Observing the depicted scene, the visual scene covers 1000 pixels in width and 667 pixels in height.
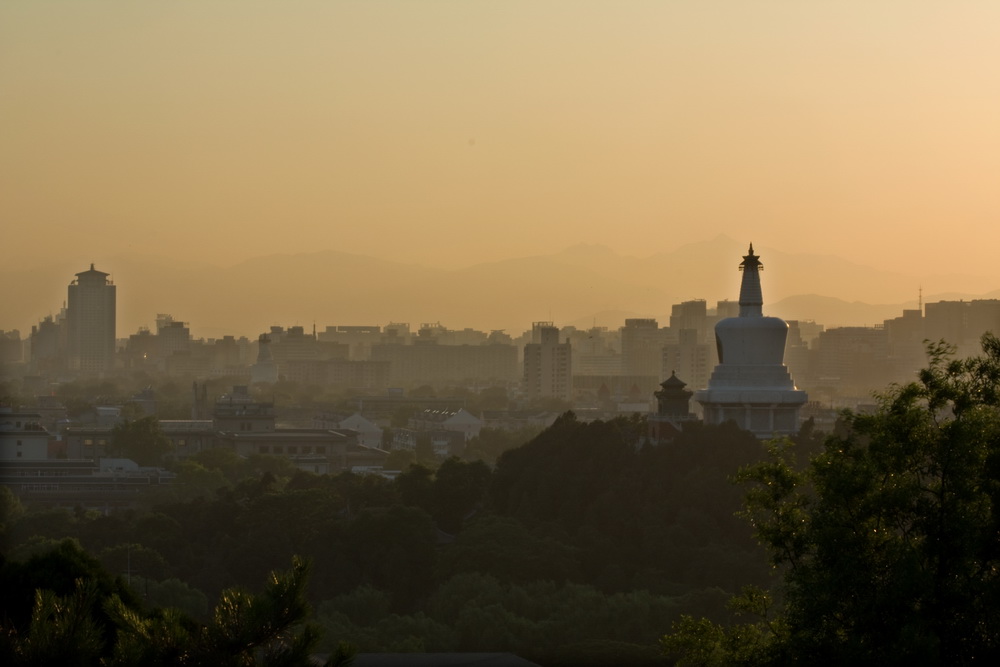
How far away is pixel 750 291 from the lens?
122 feet

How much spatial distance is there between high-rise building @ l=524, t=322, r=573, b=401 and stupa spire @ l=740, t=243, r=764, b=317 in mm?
83327

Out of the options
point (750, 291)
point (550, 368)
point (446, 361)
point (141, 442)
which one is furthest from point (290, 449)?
point (446, 361)

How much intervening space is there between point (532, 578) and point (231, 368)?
138593mm

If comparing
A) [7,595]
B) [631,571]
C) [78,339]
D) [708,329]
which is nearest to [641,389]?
[708,329]

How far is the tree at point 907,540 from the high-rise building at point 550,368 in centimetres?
10818

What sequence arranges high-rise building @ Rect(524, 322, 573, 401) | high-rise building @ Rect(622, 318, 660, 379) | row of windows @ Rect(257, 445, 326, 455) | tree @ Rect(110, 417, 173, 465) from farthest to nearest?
1. high-rise building @ Rect(622, 318, 660, 379)
2. high-rise building @ Rect(524, 322, 573, 401)
3. row of windows @ Rect(257, 445, 326, 455)
4. tree @ Rect(110, 417, 173, 465)

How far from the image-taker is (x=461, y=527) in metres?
32.2

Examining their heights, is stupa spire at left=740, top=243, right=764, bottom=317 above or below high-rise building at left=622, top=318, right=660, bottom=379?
below

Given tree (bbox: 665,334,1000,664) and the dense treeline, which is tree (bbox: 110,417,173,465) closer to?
the dense treeline

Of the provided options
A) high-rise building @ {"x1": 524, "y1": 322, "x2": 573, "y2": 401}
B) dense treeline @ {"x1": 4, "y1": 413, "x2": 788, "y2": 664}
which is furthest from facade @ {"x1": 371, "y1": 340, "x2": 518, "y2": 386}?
dense treeline @ {"x1": 4, "y1": 413, "x2": 788, "y2": 664}

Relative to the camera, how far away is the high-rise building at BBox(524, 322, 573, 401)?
12150 cm

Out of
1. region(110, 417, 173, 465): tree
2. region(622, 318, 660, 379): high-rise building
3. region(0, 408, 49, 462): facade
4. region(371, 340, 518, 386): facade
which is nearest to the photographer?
region(0, 408, 49, 462): facade

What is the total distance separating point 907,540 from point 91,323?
9193cm

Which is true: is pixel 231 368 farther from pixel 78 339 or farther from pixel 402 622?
pixel 402 622
